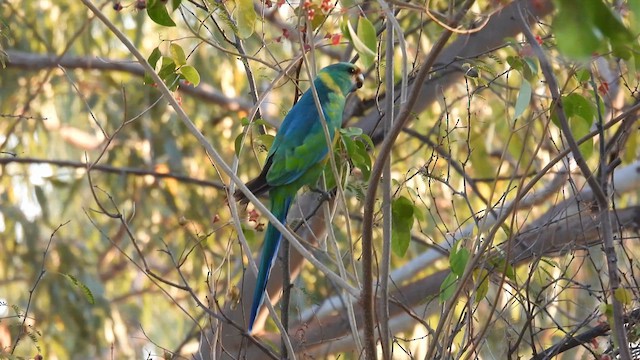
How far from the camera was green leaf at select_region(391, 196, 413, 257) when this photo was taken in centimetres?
172

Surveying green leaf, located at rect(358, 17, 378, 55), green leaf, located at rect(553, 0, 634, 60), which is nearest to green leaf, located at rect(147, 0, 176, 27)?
green leaf, located at rect(358, 17, 378, 55)

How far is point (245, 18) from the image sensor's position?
176 cm

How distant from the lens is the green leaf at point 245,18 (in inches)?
69.0

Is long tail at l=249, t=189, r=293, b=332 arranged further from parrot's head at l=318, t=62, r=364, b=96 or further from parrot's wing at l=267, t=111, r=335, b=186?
parrot's head at l=318, t=62, r=364, b=96

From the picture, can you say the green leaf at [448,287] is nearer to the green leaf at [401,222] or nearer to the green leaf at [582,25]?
the green leaf at [401,222]

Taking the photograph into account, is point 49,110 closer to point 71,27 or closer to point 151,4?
point 71,27

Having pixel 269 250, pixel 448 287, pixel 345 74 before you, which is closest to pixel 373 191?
pixel 448 287

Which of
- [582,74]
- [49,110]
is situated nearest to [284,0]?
[582,74]

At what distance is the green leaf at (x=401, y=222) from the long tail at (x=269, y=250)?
261mm

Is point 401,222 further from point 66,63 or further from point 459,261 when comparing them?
point 66,63

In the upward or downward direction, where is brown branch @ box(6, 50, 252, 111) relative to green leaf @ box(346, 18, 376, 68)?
upward

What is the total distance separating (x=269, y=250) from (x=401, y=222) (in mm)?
470

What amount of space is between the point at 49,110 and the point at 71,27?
23.2 inches

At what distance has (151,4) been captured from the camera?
160 cm
